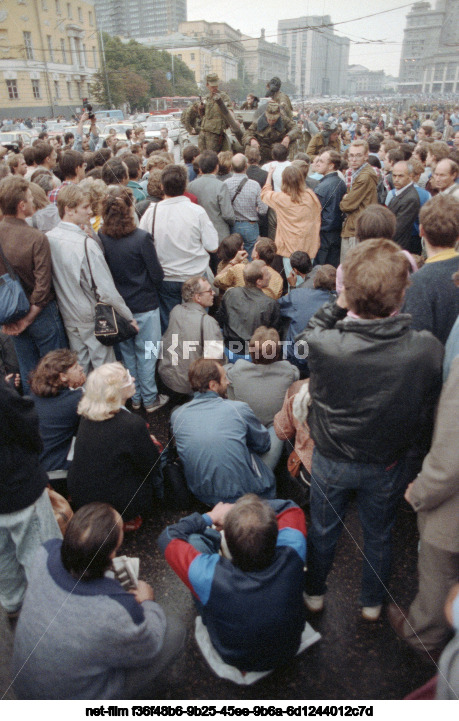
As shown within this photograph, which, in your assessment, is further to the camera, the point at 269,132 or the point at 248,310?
the point at 269,132

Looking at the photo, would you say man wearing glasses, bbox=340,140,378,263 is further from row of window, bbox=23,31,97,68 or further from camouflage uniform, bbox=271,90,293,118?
row of window, bbox=23,31,97,68

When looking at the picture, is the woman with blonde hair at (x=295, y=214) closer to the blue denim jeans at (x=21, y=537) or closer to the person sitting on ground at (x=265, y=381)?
the person sitting on ground at (x=265, y=381)

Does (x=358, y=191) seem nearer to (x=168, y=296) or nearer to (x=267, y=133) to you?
(x=168, y=296)

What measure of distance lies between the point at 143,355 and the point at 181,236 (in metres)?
1.15

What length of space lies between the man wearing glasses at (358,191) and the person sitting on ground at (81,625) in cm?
455

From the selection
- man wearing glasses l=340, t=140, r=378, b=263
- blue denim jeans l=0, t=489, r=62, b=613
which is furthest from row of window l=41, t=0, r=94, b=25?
blue denim jeans l=0, t=489, r=62, b=613

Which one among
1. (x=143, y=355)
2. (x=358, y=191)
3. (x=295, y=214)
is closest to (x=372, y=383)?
(x=143, y=355)

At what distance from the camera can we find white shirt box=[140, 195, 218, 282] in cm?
428

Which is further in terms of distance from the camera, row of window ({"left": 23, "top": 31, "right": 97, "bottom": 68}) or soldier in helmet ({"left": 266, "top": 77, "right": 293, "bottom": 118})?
Answer: row of window ({"left": 23, "top": 31, "right": 97, "bottom": 68})

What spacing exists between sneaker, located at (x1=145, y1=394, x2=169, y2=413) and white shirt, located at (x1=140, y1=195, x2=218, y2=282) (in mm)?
1140

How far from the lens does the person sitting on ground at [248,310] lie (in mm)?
3998

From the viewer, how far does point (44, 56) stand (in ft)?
148

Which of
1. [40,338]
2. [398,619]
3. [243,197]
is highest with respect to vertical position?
[243,197]

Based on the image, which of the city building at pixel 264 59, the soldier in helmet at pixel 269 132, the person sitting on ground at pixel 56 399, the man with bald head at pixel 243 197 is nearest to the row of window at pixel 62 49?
the soldier in helmet at pixel 269 132
